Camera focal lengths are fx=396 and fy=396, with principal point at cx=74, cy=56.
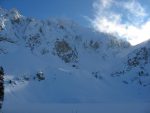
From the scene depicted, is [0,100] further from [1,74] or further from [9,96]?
[9,96]

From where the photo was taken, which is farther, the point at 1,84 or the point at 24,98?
the point at 24,98

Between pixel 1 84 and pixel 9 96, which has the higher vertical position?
pixel 9 96

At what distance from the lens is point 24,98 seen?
655 feet

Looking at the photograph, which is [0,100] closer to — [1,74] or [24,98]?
[1,74]

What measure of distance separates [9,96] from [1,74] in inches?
6906

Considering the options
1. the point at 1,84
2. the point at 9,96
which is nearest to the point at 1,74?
the point at 1,84

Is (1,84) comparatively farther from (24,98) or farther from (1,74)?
(24,98)

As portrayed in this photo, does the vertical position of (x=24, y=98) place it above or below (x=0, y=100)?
above

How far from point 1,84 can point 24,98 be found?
183 meters

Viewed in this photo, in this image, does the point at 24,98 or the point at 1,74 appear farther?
the point at 24,98

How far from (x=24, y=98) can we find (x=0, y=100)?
7190 inches

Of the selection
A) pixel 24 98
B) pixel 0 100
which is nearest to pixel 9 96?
pixel 24 98

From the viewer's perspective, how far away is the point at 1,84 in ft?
63.2

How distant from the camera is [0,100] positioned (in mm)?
19312
